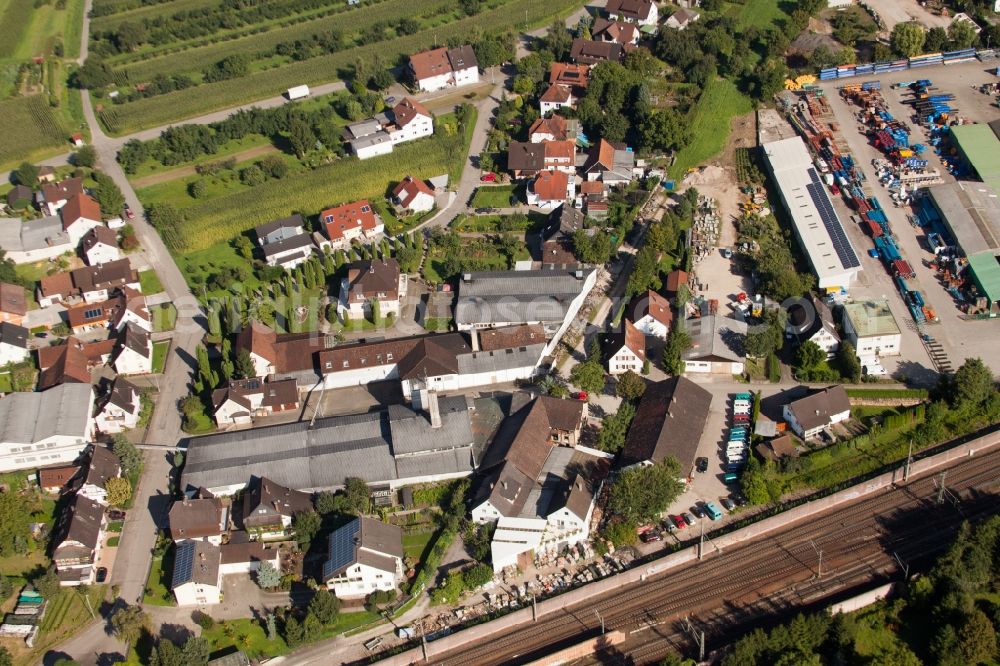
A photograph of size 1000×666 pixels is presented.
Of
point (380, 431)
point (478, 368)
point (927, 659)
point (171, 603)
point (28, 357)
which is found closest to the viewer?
point (927, 659)

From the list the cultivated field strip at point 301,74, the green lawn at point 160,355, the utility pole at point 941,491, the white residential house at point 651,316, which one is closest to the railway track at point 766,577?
the utility pole at point 941,491

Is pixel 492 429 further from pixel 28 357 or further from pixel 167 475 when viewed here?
pixel 28 357

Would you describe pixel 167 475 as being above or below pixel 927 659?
above

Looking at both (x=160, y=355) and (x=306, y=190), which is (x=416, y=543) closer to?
(x=160, y=355)

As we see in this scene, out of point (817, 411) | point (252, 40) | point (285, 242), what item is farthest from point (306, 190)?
point (817, 411)

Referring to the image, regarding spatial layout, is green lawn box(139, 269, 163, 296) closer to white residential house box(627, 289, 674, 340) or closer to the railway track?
white residential house box(627, 289, 674, 340)

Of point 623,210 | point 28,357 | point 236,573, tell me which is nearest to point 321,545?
point 236,573

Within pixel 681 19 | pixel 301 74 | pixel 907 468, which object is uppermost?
pixel 301 74
